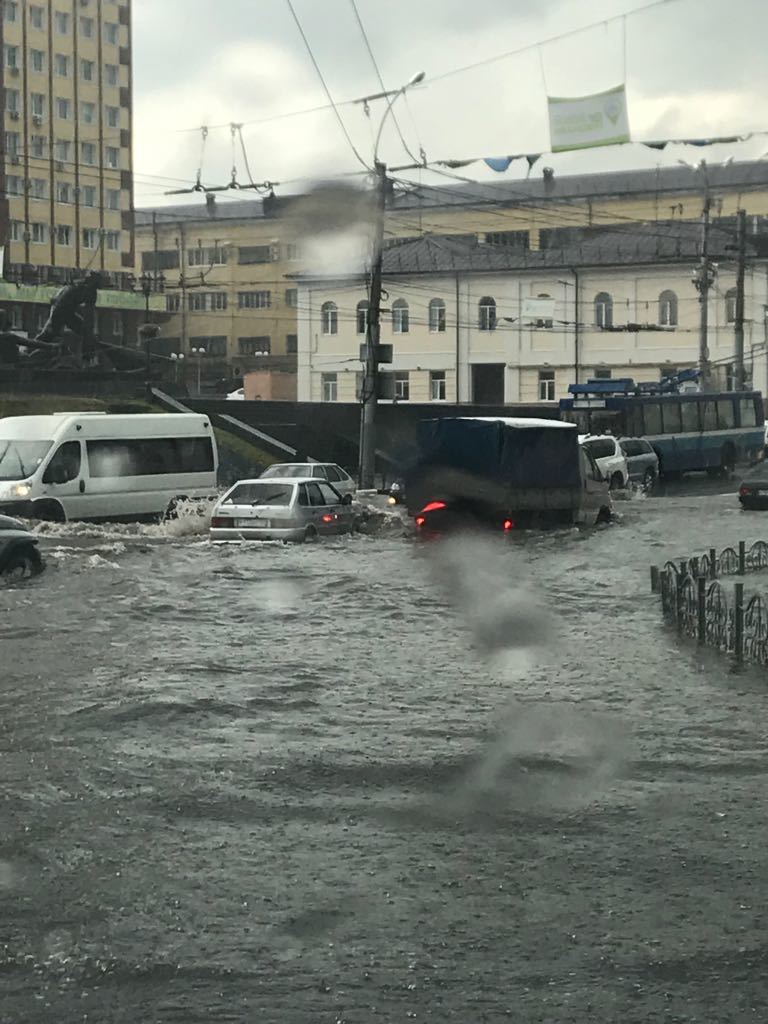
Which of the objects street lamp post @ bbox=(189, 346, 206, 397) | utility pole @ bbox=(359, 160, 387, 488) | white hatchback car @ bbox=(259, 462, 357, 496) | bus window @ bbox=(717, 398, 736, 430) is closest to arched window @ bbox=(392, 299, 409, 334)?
street lamp post @ bbox=(189, 346, 206, 397)

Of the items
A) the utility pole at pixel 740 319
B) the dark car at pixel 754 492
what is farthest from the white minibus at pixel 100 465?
the utility pole at pixel 740 319

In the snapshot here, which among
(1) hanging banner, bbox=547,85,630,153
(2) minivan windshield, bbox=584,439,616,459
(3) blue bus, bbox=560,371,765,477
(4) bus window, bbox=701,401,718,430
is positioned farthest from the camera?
(4) bus window, bbox=701,401,718,430

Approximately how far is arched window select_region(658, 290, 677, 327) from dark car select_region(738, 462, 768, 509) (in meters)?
38.0

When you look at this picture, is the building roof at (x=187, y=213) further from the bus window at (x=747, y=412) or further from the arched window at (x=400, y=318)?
the bus window at (x=747, y=412)

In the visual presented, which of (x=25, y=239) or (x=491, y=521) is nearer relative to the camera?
(x=491, y=521)

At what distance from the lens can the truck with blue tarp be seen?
31.8 metres

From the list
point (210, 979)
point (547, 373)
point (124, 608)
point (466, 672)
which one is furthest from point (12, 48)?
point (210, 979)

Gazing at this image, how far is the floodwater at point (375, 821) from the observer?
6613 millimetres

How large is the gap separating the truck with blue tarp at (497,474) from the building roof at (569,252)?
147 feet

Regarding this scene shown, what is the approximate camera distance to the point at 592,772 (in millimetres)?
10977

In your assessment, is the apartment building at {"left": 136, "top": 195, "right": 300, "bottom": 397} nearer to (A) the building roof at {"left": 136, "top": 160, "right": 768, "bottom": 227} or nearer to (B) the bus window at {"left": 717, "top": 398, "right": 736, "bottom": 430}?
(A) the building roof at {"left": 136, "top": 160, "right": 768, "bottom": 227}

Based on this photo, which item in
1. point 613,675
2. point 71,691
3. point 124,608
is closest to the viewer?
point 71,691

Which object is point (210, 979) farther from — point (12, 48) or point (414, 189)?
point (12, 48)

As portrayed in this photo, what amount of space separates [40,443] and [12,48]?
6685 centimetres
